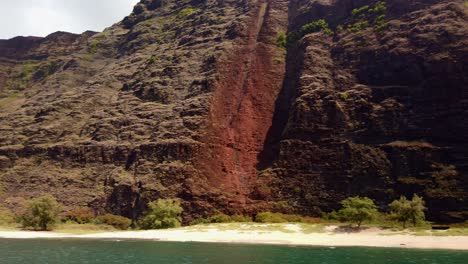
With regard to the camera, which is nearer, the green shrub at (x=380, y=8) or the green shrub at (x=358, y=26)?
the green shrub at (x=358, y=26)

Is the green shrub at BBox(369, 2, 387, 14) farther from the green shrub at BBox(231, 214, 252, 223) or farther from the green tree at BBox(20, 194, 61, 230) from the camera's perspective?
the green tree at BBox(20, 194, 61, 230)

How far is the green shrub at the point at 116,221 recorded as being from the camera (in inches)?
2876

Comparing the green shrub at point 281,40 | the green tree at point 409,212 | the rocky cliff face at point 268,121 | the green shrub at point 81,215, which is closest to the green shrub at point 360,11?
the rocky cliff face at point 268,121

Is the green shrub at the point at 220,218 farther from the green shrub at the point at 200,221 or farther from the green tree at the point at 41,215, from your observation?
the green tree at the point at 41,215

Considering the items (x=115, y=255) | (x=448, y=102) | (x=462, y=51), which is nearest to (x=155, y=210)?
(x=115, y=255)

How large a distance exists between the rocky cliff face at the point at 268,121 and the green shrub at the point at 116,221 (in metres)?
2.24

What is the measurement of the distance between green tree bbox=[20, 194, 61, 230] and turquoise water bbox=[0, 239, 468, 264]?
1692 cm

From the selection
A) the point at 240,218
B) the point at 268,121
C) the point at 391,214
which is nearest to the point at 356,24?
the point at 268,121

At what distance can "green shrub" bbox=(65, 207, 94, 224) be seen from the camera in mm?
75438

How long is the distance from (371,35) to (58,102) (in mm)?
65057

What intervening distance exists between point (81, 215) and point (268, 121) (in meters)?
36.4

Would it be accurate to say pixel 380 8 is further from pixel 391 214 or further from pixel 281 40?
pixel 391 214

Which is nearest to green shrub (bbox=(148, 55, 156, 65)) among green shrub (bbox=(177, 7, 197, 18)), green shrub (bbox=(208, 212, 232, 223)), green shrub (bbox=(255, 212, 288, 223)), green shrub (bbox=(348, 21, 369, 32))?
green shrub (bbox=(177, 7, 197, 18))

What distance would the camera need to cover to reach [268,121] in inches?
3541
